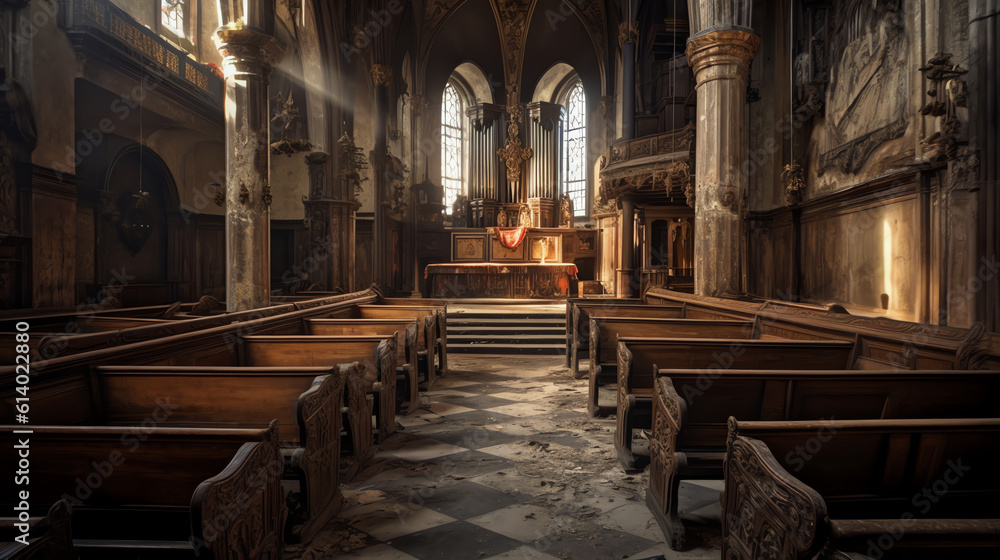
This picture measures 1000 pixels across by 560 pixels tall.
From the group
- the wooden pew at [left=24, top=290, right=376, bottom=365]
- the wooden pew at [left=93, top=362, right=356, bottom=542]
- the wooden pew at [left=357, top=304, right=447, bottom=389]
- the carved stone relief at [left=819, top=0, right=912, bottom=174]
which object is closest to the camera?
the wooden pew at [left=93, top=362, right=356, bottom=542]

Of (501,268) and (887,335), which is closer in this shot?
(887,335)

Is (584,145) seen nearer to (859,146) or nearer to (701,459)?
(859,146)

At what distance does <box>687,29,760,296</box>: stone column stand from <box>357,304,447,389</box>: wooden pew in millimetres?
3547

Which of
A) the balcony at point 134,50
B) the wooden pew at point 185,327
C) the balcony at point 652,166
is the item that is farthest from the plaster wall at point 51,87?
the balcony at point 652,166

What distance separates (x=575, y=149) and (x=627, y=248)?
A: 710 centimetres

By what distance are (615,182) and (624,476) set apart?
390 inches

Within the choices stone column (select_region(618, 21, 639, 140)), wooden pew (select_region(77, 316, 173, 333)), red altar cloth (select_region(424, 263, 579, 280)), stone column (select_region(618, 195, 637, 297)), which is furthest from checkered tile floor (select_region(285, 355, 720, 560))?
stone column (select_region(618, 21, 639, 140))

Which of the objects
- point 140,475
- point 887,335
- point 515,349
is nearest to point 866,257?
point 515,349

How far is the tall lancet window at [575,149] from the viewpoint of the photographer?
20156mm

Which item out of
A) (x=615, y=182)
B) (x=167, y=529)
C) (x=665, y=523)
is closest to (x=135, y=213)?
(x=615, y=182)

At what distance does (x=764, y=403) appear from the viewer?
2.99 metres

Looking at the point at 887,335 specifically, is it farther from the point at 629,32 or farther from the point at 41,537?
the point at 629,32

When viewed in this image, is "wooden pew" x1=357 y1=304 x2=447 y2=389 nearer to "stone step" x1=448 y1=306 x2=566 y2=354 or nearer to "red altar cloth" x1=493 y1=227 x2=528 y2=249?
"stone step" x1=448 y1=306 x2=566 y2=354

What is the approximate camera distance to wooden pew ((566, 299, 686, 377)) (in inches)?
279
